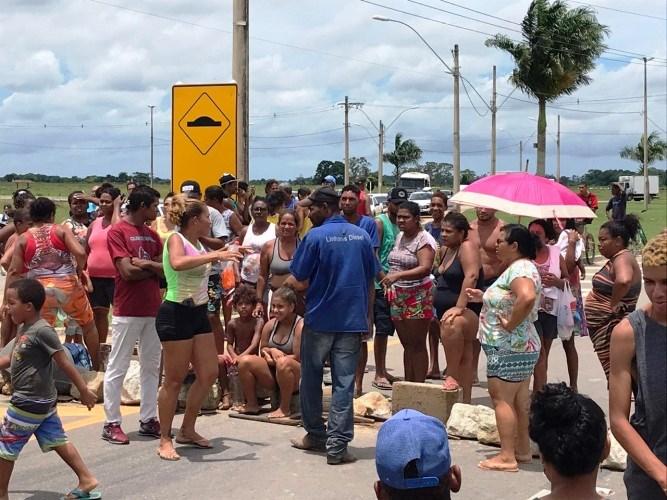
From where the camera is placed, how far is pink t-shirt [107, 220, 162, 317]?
23.5ft

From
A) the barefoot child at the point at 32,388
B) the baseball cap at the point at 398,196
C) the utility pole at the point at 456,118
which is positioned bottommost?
the barefoot child at the point at 32,388

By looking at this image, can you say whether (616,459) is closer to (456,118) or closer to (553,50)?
(456,118)

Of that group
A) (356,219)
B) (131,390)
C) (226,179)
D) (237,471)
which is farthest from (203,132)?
(237,471)

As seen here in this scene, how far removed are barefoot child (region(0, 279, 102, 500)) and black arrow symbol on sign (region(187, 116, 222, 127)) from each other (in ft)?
15.4

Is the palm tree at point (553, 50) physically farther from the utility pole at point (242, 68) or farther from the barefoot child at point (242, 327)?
the barefoot child at point (242, 327)

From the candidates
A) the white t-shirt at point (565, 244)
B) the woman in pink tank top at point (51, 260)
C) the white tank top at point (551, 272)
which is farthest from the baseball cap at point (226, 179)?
the white tank top at point (551, 272)

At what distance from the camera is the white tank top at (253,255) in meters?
9.65

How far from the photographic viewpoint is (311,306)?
22.7 ft

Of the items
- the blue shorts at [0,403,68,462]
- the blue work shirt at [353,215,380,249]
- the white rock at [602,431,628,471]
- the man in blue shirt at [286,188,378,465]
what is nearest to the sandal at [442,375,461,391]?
the man in blue shirt at [286,188,378,465]

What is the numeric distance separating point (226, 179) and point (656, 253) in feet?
24.9

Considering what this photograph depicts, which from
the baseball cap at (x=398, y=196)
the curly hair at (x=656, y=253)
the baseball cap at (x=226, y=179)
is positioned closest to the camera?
the curly hair at (x=656, y=253)

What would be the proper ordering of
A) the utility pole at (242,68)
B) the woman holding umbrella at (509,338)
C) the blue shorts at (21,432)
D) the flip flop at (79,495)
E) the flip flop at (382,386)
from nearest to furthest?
1. the blue shorts at (21,432)
2. the flip flop at (79,495)
3. the woman holding umbrella at (509,338)
4. the flip flop at (382,386)
5. the utility pole at (242,68)

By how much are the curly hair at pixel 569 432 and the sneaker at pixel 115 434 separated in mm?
4625

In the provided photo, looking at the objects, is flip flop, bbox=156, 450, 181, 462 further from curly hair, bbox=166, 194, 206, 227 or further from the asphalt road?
curly hair, bbox=166, 194, 206, 227
